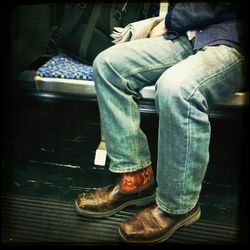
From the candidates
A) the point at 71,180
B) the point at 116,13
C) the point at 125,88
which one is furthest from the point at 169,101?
the point at 71,180

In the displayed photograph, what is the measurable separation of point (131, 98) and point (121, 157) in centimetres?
19

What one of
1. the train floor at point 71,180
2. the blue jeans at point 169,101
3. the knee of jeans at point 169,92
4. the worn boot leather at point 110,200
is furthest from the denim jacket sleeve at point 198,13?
the worn boot leather at point 110,200

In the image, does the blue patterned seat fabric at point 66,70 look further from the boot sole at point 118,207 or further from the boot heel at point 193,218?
the boot heel at point 193,218

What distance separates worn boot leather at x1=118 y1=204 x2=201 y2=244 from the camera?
1.09 metres

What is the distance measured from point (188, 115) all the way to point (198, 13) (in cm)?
32

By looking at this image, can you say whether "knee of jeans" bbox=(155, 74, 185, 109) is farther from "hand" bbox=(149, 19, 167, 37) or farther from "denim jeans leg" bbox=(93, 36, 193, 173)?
"hand" bbox=(149, 19, 167, 37)

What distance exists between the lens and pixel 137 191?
1220mm

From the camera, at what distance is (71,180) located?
1.42 m

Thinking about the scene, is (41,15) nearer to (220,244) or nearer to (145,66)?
(145,66)

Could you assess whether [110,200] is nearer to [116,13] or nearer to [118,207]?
[118,207]

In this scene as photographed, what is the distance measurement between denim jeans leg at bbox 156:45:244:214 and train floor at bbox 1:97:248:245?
13 cm

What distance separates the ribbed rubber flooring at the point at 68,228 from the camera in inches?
44.2

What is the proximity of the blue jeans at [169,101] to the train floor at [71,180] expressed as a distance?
0.14m

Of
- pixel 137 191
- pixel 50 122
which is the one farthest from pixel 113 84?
pixel 50 122
